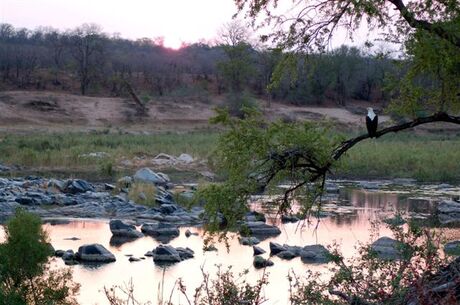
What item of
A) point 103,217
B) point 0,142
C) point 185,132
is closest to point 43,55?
point 185,132

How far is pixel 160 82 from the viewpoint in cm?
6494

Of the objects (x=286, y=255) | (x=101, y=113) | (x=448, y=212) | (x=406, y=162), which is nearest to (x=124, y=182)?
(x=448, y=212)

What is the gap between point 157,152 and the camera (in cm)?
3675

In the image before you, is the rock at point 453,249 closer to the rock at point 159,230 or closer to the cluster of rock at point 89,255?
the cluster of rock at point 89,255

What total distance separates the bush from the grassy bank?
68.4ft

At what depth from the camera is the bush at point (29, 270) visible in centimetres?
1020

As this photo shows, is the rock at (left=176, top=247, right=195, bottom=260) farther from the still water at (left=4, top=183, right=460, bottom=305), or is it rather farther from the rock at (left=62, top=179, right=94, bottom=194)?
the rock at (left=62, top=179, right=94, bottom=194)

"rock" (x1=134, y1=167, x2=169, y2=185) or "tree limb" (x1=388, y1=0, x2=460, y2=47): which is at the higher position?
"tree limb" (x1=388, y1=0, x2=460, y2=47)

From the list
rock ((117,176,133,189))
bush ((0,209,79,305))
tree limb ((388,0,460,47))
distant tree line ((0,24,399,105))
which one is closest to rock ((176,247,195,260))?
bush ((0,209,79,305))

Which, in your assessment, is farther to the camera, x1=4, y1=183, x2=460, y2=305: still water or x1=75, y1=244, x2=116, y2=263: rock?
x1=75, y1=244, x2=116, y2=263: rock

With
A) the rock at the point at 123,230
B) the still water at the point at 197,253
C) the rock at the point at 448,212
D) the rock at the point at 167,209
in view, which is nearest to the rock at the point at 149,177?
the rock at the point at 167,209

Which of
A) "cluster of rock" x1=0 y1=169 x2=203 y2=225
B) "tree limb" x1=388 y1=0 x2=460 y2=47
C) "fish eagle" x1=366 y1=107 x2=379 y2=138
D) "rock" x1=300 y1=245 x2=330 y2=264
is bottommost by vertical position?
"cluster of rock" x1=0 y1=169 x2=203 y2=225

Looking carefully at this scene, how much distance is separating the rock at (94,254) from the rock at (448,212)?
884cm

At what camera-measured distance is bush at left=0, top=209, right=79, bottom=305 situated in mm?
10195
